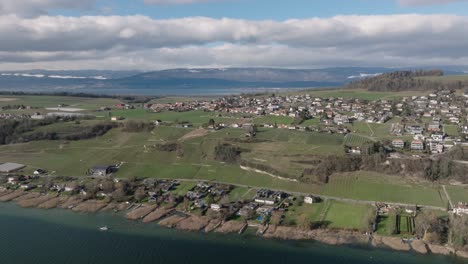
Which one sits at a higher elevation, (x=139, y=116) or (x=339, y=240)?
(x=139, y=116)

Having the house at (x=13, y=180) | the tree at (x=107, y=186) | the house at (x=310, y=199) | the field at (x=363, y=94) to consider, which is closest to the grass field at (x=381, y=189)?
the house at (x=310, y=199)

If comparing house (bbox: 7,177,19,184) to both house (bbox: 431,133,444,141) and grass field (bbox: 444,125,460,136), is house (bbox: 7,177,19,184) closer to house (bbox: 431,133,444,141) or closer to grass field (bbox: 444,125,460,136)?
house (bbox: 431,133,444,141)

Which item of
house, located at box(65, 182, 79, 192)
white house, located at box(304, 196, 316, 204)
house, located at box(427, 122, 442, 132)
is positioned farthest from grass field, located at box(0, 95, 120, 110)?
house, located at box(427, 122, 442, 132)

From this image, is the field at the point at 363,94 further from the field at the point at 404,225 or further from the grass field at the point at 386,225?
the grass field at the point at 386,225

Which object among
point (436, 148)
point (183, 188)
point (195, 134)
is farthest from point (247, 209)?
point (436, 148)

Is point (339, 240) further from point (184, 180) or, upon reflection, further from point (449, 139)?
point (449, 139)

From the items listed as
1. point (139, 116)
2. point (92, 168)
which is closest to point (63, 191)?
point (92, 168)

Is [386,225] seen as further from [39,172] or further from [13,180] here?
[13,180]
